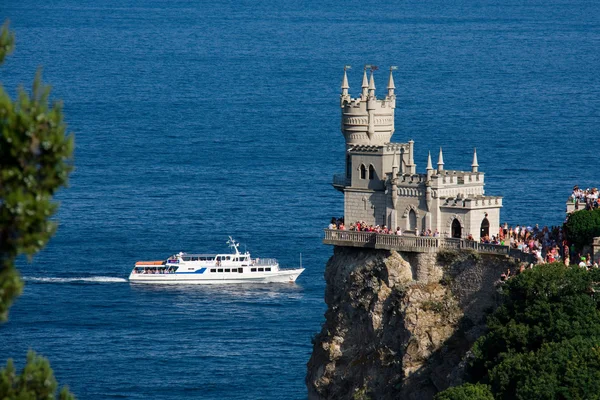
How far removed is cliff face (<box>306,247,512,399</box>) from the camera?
91.8 m

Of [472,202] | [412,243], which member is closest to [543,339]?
[472,202]

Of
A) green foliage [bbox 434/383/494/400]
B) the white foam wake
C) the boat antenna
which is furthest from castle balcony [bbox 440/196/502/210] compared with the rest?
the boat antenna

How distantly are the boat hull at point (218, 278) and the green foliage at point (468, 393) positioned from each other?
249ft

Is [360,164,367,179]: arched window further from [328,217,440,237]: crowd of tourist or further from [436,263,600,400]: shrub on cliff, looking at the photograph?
[436,263,600,400]: shrub on cliff

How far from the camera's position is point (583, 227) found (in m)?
92.9

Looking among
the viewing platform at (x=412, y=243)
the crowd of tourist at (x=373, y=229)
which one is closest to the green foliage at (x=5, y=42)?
the viewing platform at (x=412, y=243)

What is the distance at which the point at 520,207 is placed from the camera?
534 ft

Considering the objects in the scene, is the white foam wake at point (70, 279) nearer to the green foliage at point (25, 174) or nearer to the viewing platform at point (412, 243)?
the viewing platform at point (412, 243)

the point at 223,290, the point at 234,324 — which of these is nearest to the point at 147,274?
the point at 223,290

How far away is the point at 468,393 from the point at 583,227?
15.2m

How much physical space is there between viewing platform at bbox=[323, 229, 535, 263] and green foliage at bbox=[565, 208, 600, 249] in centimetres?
463

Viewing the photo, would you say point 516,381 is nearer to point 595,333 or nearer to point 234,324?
point 595,333

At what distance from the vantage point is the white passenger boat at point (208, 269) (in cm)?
16200

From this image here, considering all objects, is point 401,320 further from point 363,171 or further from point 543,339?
point 543,339
